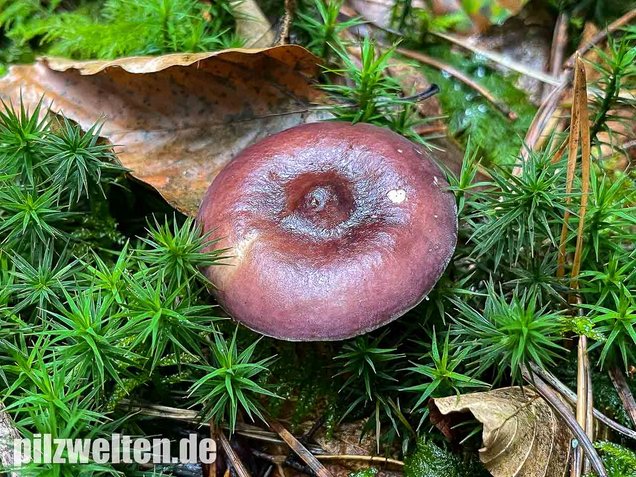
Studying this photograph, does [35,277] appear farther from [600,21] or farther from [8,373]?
[600,21]

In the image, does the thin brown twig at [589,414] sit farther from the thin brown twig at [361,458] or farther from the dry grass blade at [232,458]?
the dry grass blade at [232,458]

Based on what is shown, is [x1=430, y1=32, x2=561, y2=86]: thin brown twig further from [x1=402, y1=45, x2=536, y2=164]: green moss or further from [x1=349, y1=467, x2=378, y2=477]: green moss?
[x1=349, y1=467, x2=378, y2=477]: green moss

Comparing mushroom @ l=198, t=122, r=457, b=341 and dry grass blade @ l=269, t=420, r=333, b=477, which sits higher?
mushroom @ l=198, t=122, r=457, b=341

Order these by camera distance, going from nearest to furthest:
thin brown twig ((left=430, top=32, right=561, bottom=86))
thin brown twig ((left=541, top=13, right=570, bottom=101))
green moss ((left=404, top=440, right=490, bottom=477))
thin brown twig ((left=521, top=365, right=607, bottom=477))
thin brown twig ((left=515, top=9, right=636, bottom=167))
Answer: thin brown twig ((left=521, top=365, right=607, bottom=477))
green moss ((left=404, top=440, right=490, bottom=477))
thin brown twig ((left=515, top=9, right=636, bottom=167))
thin brown twig ((left=430, top=32, right=561, bottom=86))
thin brown twig ((left=541, top=13, right=570, bottom=101))

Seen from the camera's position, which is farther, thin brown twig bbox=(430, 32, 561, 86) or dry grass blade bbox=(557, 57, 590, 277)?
thin brown twig bbox=(430, 32, 561, 86)

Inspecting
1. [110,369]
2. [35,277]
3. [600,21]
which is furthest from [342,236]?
[600,21]

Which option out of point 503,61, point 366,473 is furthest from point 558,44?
point 366,473

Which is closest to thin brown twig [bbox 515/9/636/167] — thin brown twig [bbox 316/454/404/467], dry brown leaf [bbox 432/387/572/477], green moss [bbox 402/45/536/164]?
green moss [bbox 402/45/536/164]
